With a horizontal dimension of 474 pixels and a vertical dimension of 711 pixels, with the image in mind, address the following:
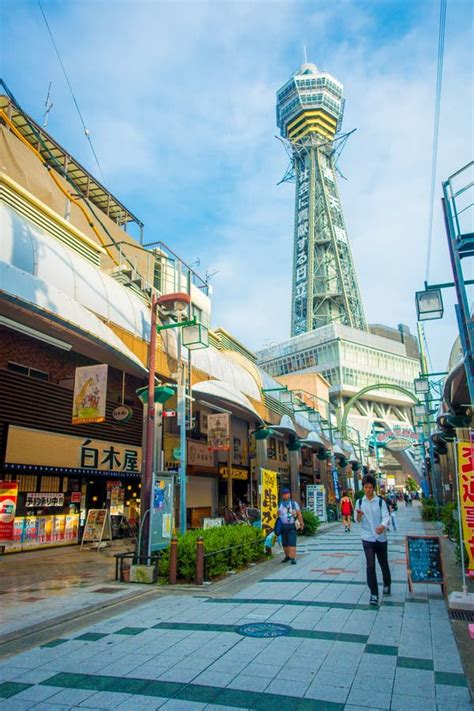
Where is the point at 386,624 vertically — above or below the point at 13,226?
below

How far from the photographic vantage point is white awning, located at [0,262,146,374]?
9.81 m

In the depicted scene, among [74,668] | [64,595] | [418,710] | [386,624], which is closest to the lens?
[418,710]

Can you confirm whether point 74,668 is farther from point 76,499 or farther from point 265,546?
point 76,499

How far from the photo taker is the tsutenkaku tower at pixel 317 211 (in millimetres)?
127625

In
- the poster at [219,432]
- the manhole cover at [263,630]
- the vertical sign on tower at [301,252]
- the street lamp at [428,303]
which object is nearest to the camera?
the manhole cover at [263,630]

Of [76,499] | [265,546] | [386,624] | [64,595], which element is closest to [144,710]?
[386,624]

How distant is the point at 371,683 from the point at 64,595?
6542 millimetres

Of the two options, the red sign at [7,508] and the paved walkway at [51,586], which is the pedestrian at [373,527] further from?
the red sign at [7,508]

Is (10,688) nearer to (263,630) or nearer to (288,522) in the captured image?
(263,630)

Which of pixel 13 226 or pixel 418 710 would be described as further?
pixel 13 226

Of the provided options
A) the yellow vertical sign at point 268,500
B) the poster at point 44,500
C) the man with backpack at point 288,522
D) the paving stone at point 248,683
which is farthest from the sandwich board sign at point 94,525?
the paving stone at point 248,683

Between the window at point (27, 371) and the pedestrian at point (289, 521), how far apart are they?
873cm

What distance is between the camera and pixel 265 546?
13.4m

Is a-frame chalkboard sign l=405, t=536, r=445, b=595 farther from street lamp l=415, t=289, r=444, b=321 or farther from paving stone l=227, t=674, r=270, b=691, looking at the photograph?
paving stone l=227, t=674, r=270, b=691
